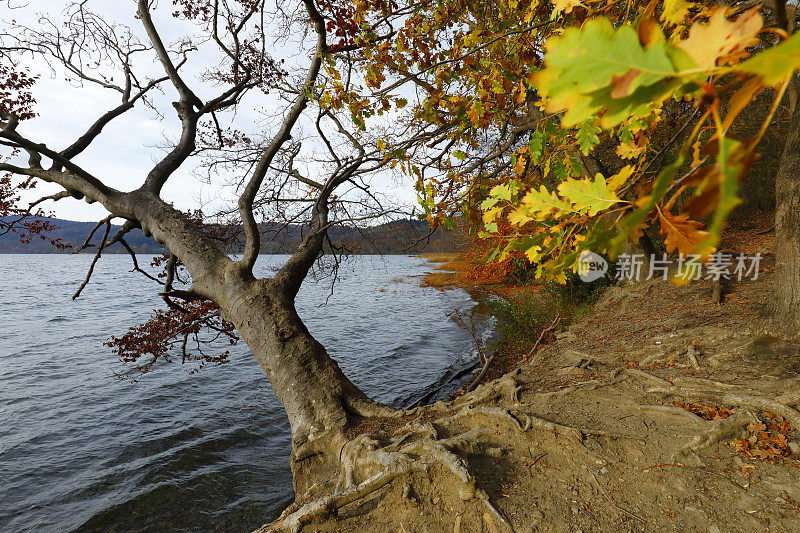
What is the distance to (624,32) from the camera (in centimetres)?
54

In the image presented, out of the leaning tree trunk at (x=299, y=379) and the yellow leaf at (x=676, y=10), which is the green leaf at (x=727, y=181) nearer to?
the yellow leaf at (x=676, y=10)

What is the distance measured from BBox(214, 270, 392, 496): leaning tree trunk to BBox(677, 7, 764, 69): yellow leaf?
408 centimetres

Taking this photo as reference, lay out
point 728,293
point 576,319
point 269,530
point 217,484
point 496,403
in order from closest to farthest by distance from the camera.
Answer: point 269,530 < point 496,403 < point 217,484 < point 728,293 < point 576,319

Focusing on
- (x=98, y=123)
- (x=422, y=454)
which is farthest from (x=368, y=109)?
(x=98, y=123)

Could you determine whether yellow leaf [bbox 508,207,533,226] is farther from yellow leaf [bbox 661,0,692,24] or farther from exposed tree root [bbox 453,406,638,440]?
exposed tree root [bbox 453,406,638,440]

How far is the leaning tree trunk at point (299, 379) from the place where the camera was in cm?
392

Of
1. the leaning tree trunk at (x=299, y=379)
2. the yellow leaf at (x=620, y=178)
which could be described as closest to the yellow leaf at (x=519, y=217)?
the yellow leaf at (x=620, y=178)

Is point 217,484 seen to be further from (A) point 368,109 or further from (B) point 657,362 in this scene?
(B) point 657,362

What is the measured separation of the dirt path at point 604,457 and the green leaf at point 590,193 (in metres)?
2.44

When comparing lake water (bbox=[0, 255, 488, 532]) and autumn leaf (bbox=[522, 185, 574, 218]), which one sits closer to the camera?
autumn leaf (bbox=[522, 185, 574, 218])

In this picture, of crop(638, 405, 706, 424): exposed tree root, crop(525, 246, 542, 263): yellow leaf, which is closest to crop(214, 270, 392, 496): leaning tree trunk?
crop(638, 405, 706, 424): exposed tree root

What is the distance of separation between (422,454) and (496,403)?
1.56 meters

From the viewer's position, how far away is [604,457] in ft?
9.81

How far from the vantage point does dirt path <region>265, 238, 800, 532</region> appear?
253 cm
